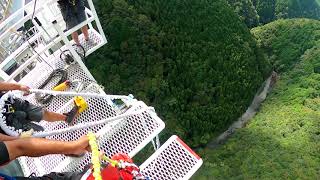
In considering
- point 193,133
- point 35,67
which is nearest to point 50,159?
point 35,67

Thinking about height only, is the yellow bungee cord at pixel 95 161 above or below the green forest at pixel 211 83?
above

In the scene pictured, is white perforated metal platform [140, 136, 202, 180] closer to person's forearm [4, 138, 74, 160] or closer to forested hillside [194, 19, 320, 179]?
person's forearm [4, 138, 74, 160]

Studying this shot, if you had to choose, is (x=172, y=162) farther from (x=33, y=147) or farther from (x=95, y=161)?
(x=33, y=147)

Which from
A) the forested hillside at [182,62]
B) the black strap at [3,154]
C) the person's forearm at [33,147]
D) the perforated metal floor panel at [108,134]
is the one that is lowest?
the forested hillside at [182,62]

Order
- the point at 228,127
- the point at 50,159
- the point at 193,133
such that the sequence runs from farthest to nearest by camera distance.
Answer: the point at 228,127
the point at 193,133
the point at 50,159

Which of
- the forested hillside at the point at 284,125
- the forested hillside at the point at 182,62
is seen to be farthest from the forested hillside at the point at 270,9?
the forested hillside at the point at 182,62

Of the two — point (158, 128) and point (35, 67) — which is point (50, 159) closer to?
point (158, 128)

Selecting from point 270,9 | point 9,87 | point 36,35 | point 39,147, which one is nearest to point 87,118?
point 9,87

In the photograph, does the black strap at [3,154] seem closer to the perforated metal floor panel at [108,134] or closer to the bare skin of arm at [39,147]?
the bare skin of arm at [39,147]
